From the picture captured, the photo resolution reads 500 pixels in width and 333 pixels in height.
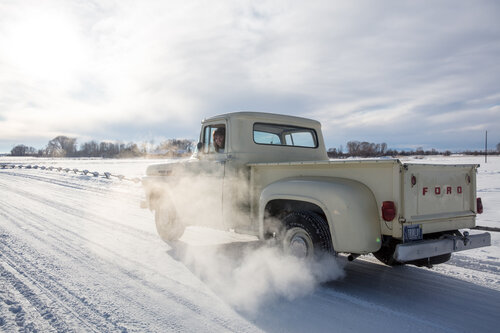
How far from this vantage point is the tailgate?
339cm

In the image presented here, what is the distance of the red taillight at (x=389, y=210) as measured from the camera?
334 cm

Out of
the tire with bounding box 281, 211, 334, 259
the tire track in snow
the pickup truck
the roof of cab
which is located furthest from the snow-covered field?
the roof of cab

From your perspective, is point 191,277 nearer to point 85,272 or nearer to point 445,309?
point 85,272

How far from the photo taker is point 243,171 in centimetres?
488

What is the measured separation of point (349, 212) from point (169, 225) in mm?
3522

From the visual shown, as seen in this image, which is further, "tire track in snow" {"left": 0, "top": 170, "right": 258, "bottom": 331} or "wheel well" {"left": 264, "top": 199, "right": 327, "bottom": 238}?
"wheel well" {"left": 264, "top": 199, "right": 327, "bottom": 238}

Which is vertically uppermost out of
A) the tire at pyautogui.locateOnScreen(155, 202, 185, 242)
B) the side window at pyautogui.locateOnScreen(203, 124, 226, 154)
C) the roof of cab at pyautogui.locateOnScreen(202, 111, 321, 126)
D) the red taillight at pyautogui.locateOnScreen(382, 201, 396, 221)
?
the roof of cab at pyautogui.locateOnScreen(202, 111, 321, 126)

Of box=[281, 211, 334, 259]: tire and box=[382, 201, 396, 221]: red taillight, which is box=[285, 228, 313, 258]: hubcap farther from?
box=[382, 201, 396, 221]: red taillight

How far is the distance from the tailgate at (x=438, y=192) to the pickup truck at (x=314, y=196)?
0.4 inches

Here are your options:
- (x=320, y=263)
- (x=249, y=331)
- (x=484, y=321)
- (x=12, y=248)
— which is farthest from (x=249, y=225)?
(x=12, y=248)

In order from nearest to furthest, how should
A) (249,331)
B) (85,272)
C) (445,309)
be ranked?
(249,331)
(445,309)
(85,272)

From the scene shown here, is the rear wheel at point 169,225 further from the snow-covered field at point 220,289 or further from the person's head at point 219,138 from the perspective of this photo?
the person's head at point 219,138

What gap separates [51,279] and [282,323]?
264cm

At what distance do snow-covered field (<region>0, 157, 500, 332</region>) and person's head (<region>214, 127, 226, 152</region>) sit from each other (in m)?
1.61
